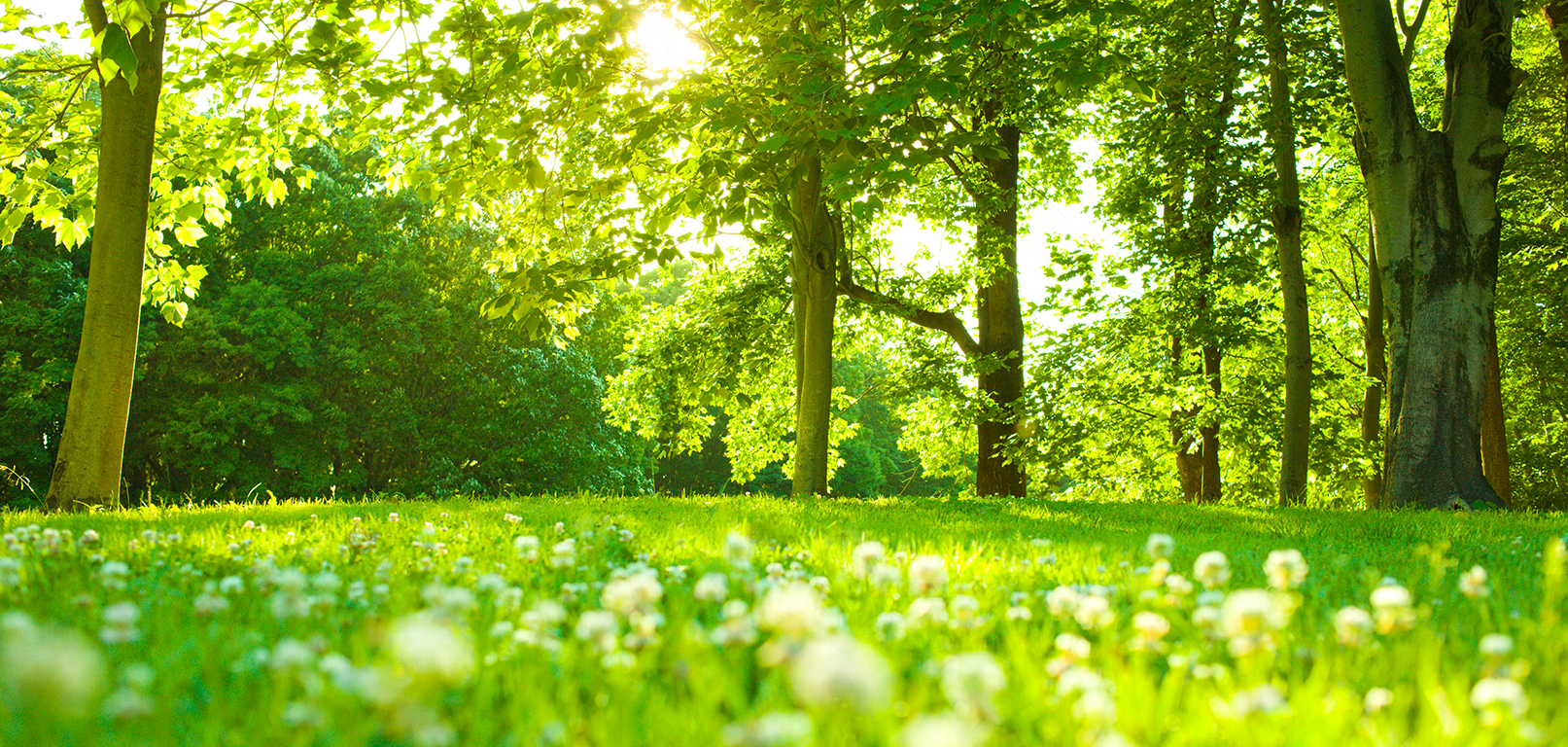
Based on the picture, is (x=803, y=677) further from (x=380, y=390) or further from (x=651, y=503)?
(x=380, y=390)

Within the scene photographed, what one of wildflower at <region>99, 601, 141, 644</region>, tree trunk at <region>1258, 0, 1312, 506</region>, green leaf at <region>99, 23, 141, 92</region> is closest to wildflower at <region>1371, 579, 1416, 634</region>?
wildflower at <region>99, 601, 141, 644</region>

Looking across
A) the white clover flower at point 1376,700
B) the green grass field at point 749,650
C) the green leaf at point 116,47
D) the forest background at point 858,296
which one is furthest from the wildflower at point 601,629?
the forest background at point 858,296

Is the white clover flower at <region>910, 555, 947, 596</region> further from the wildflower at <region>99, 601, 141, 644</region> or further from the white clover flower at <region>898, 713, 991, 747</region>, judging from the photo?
the wildflower at <region>99, 601, 141, 644</region>

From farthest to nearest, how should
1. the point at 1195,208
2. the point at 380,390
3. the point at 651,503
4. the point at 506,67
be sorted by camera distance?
the point at 380,390, the point at 1195,208, the point at 651,503, the point at 506,67

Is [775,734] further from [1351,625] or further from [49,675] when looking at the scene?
[1351,625]

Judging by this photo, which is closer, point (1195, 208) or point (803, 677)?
point (803, 677)

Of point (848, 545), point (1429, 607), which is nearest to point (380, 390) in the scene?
point (848, 545)

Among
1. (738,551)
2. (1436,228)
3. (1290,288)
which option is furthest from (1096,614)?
(1290,288)

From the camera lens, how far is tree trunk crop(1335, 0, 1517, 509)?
359 inches

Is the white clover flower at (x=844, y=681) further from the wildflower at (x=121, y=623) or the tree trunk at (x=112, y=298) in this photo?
the tree trunk at (x=112, y=298)

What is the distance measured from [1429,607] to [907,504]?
6593 millimetres

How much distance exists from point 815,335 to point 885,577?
9261mm

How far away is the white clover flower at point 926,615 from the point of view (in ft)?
7.34

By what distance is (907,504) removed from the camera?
916 cm
